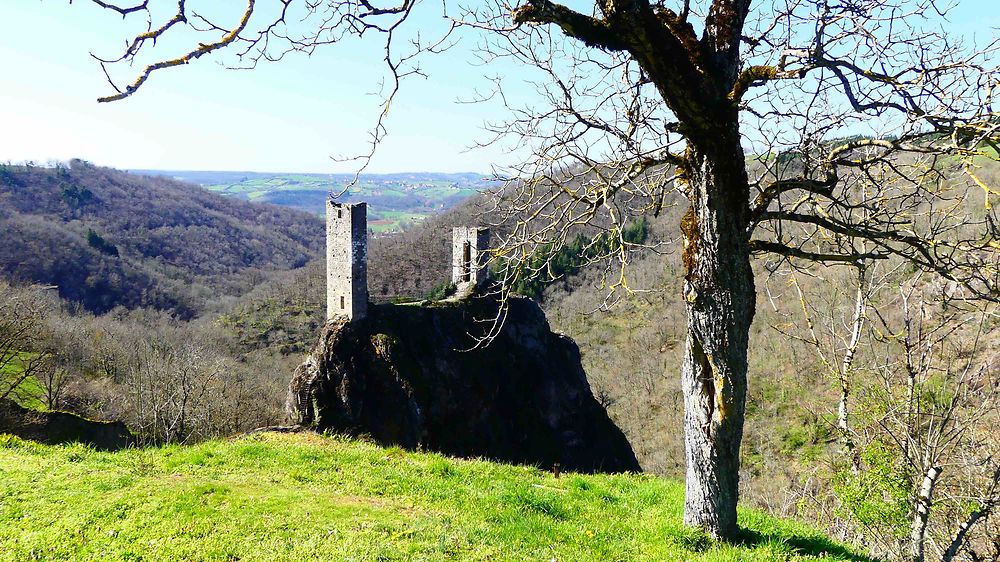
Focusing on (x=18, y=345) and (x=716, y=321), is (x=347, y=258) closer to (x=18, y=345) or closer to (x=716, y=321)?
(x=18, y=345)

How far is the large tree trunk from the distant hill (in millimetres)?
62025

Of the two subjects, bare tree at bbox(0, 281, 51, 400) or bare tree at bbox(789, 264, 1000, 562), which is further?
bare tree at bbox(0, 281, 51, 400)

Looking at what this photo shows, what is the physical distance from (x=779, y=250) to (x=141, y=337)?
158 feet

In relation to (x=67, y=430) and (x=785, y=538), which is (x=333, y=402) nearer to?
(x=67, y=430)

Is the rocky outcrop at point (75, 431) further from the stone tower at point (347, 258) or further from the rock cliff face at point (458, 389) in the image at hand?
the stone tower at point (347, 258)

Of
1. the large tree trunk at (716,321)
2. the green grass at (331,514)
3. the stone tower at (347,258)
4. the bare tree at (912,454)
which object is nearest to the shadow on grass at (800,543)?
the green grass at (331,514)

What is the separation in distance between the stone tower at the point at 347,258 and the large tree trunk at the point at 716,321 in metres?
17.0

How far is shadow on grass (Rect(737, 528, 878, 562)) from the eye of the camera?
4941mm

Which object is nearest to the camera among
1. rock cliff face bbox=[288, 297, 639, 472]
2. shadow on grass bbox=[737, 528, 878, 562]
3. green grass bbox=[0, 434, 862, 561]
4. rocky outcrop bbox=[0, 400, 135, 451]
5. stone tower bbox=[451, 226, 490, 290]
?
green grass bbox=[0, 434, 862, 561]

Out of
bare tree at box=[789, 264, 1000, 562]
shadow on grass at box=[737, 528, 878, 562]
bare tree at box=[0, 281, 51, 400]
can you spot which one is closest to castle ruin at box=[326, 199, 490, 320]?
bare tree at box=[0, 281, 51, 400]

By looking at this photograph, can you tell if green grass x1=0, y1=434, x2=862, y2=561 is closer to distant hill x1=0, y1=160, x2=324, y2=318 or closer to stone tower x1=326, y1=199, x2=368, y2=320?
stone tower x1=326, y1=199, x2=368, y2=320

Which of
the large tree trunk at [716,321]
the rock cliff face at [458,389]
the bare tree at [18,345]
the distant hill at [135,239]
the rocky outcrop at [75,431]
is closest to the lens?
the large tree trunk at [716,321]

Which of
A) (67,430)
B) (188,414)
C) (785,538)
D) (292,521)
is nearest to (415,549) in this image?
(292,521)

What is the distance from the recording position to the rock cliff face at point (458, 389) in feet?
64.7
